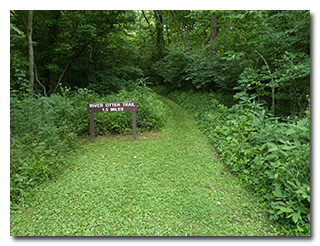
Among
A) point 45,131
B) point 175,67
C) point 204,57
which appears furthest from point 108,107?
point 175,67

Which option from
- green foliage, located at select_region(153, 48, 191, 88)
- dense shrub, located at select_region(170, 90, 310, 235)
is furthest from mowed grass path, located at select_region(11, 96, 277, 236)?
green foliage, located at select_region(153, 48, 191, 88)

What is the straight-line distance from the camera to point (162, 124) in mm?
5918

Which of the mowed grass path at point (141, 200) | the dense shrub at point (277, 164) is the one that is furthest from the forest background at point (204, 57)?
the mowed grass path at point (141, 200)

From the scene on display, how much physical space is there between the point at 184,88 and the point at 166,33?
7513mm

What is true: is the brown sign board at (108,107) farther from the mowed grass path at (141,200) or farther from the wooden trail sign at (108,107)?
the mowed grass path at (141,200)

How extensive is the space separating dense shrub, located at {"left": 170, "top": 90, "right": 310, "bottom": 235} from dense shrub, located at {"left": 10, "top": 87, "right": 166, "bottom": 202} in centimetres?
250

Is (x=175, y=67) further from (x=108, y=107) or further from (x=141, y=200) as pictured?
(x=141, y=200)

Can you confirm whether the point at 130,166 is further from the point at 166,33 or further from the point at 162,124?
the point at 166,33

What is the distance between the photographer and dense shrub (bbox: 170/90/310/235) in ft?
7.91

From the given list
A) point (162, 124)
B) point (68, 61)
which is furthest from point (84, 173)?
point (68, 61)

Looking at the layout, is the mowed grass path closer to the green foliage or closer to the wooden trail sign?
the wooden trail sign

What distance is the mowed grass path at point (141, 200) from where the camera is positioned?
246cm

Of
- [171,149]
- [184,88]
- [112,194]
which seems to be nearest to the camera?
[112,194]

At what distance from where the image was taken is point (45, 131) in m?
3.72
